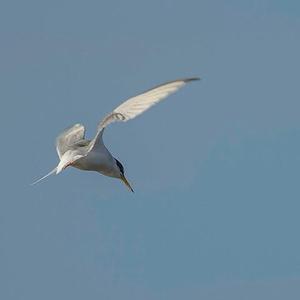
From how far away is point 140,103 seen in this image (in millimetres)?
27281

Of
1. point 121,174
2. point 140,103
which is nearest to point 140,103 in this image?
point 140,103

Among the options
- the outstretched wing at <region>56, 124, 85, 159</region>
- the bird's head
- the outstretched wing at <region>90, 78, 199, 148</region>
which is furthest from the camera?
the bird's head

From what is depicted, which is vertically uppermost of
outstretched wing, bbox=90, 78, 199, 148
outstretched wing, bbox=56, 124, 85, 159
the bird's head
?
outstretched wing, bbox=90, 78, 199, 148

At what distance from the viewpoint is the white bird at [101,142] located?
26.3 metres

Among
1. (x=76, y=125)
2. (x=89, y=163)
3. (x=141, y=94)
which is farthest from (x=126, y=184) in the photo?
(x=141, y=94)

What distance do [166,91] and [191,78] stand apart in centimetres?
106

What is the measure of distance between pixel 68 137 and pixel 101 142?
10.3ft

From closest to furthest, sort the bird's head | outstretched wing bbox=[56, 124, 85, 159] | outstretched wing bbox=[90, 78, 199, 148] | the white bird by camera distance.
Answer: outstretched wing bbox=[90, 78, 199, 148]
the white bird
outstretched wing bbox=[56, 124, 85, 159]
the bird's head

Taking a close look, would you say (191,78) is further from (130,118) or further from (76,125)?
(76,125)

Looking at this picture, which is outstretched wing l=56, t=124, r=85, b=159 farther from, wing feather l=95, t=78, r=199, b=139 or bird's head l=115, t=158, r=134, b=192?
wing feather l=95, t=78, r=199, b=139

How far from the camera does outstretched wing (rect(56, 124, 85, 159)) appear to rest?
3153 centimetres

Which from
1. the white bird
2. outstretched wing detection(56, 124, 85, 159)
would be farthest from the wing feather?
outstretched wing detection(56, 124, 85, 159)

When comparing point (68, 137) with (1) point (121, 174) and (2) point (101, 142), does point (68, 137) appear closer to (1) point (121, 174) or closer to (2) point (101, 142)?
(1) point (121, 174)

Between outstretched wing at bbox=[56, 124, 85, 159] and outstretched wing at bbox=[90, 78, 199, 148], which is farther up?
outstretched wing at bbox=[90, 78, 199, 148]
